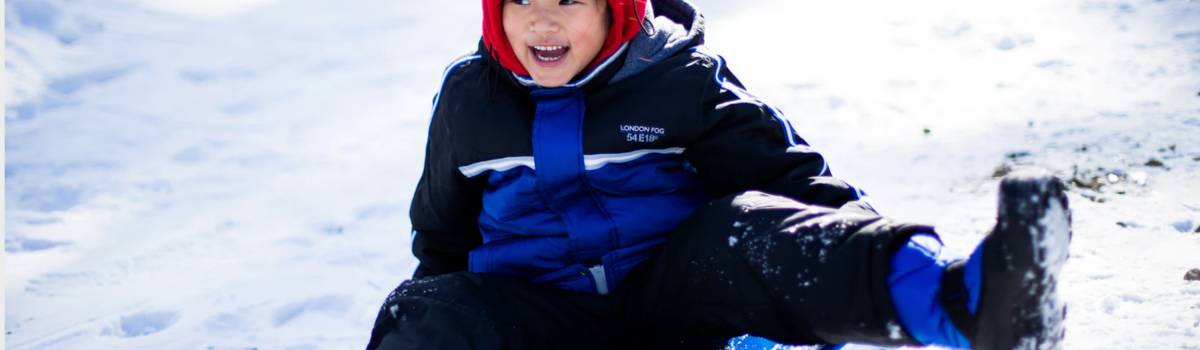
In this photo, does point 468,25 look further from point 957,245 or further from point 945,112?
point 957,245

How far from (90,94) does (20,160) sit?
666mm

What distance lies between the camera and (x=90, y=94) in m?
4.45

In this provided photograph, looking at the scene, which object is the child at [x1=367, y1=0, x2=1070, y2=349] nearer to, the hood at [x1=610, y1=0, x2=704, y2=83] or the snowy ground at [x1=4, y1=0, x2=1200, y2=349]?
the hood at [x1=610, y1=0, x2=704, y2=83]

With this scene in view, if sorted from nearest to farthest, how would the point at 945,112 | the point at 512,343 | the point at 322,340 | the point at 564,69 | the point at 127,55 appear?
1. the point at 512,343
2. the point at 564,69
3. the point at 322,340
4. the point at 945,112
5. the point at 127,55

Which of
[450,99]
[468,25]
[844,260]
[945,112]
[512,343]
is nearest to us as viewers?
[844,260]

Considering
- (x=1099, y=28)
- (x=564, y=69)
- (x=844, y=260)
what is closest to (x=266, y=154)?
(x=564, y=69)

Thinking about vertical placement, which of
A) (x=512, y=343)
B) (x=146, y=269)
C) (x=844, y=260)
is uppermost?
(x=844, y=260)

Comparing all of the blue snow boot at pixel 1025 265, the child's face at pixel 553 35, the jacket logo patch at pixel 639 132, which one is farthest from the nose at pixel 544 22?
the blue snow boot at pixel 1025 265

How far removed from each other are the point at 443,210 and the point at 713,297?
0.73 meters

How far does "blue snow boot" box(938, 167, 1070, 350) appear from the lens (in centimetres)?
127

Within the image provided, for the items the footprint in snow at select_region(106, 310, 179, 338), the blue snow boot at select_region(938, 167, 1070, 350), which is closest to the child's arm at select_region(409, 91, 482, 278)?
the footprint in snow at select_region(106, 310, 179, 338)

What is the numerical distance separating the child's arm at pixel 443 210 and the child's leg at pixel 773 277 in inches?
18.5

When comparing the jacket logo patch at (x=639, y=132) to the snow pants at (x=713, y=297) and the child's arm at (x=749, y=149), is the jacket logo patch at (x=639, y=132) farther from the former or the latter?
the snow pants at (x=713, y=297)

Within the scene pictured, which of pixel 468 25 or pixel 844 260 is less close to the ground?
pixel 844 260
